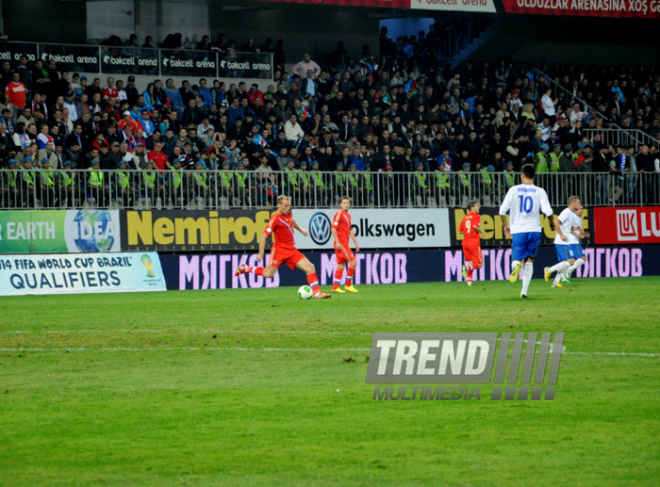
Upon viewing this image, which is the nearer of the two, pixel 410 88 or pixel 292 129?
pixel 292 129

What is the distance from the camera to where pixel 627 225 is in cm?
3181

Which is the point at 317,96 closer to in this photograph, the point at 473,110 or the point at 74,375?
the point at 473,110

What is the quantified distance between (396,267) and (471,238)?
330 cm

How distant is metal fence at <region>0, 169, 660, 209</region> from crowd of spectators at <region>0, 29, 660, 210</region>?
54 mm

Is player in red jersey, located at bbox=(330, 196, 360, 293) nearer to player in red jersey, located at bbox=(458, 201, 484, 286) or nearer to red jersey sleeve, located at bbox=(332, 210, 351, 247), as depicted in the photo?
red jersey sleeve, located at bbox=(332, 210, 351, 247)

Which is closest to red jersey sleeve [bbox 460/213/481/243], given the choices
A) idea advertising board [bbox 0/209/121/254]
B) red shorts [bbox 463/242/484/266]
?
red shorts [bbox 463/242/484/266]

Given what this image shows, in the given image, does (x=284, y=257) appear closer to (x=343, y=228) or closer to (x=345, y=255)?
(x=345, y=255)

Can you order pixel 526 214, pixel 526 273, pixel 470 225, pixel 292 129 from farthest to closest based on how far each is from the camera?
pixel 292 129
pixel 470 225
pixel 526 273
pixel 526 214

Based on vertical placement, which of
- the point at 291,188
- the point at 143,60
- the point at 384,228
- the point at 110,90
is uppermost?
the point at 143,60

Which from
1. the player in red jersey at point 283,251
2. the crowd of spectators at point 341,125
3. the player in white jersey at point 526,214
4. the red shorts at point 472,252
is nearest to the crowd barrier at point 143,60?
the crowd of spectators at point 341,125

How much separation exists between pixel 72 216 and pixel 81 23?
11189mm

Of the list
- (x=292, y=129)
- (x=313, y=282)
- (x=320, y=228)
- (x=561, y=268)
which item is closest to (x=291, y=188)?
(x=320, y=228)

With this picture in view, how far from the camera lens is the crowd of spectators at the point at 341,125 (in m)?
26.5

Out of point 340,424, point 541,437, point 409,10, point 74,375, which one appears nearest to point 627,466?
point 541,437
